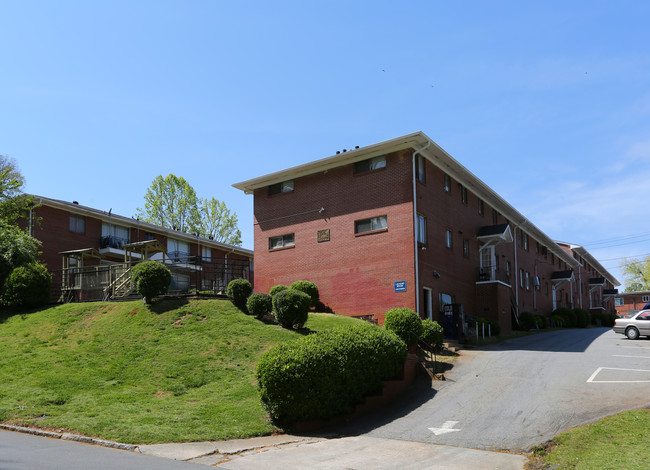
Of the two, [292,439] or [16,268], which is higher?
[16,268]

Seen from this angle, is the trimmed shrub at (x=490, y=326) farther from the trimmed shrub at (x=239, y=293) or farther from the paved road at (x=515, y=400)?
the trimmed shrub at (x=239, y=293)

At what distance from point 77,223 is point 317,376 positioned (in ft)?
104

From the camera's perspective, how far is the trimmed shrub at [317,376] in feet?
38.8

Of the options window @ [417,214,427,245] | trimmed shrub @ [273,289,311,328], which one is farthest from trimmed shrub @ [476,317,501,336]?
trimmed shrub @ [273,289,311,328]

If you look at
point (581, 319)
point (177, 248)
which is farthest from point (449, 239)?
point (177, 248)

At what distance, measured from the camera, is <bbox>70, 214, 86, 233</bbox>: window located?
124 feet

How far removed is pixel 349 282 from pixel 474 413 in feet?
44.1

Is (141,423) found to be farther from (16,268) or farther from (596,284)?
(596,284)

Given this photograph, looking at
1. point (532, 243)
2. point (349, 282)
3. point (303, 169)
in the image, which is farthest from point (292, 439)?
point (532, 243)

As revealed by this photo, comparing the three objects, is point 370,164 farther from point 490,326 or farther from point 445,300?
point 490,326

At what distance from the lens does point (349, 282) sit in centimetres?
2592

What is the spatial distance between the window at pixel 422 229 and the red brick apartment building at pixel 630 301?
71.0 meters

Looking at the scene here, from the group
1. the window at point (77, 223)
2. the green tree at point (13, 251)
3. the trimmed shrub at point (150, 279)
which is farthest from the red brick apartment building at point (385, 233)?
the window at point (77, 223)

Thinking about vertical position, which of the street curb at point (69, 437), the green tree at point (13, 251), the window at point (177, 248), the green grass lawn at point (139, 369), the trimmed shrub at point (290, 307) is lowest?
the street curb at point (69, 437)
